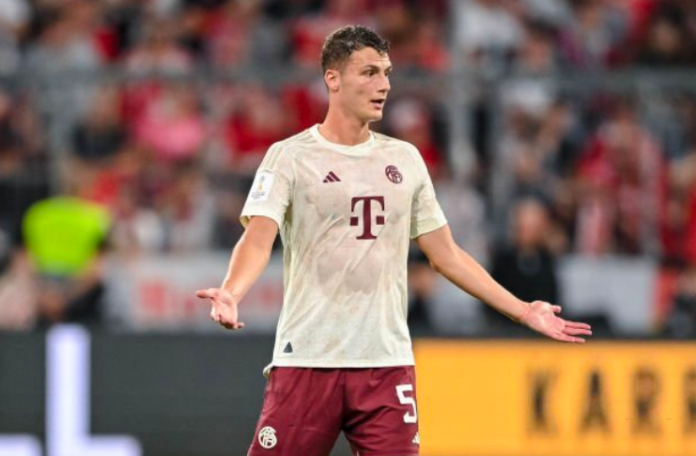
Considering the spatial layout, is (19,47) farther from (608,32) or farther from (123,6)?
(608,32)

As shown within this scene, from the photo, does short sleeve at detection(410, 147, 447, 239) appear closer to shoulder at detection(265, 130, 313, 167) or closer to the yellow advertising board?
shoulder at detection(265, 130, 313, 167)

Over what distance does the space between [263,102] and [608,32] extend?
3.25m

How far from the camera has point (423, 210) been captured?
645 cm

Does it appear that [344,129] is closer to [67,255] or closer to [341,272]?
[341,272]

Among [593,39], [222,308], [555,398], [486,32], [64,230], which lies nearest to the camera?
[222,308]

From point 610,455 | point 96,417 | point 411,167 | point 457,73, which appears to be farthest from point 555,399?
point 411,167

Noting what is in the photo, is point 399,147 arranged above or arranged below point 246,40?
below

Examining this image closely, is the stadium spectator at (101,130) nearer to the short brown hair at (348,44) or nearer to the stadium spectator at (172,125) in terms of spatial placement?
the stadium spectator at (172,125)

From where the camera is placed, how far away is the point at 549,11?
42.9 ft

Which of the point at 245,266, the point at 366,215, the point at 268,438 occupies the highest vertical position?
the point at 366,215

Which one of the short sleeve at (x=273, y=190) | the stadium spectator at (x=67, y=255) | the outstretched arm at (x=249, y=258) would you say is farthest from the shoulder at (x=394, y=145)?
the stadium spectator at (x=67, y=255)

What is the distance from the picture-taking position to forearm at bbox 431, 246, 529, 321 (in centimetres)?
640

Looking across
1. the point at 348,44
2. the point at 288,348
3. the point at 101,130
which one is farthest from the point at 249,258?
the point at 101,130

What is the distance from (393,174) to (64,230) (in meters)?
5.49
